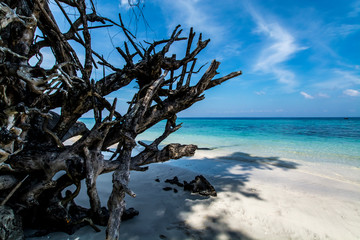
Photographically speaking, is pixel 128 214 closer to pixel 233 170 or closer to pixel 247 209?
pixel 247 209

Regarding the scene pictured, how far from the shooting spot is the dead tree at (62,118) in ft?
6.16

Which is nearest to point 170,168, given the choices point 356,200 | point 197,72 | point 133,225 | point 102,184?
point 102,184

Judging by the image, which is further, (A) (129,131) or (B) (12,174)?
(A) (129,131)

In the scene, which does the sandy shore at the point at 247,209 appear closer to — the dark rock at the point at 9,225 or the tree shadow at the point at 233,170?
the tree shadow at the point at 233,170

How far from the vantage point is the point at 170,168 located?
6633mm

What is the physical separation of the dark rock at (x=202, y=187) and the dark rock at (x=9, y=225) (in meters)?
3.09

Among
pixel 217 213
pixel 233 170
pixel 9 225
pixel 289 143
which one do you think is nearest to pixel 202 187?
pixel 217 213

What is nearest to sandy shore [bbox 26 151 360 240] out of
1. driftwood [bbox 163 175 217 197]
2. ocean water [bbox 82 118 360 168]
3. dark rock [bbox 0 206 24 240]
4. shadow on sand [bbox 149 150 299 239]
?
shadow on sand [bbox 149 150 299 239]

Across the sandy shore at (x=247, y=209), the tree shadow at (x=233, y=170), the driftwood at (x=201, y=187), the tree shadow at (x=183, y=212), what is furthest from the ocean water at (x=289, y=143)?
the driftwood at (x=201, y=187)

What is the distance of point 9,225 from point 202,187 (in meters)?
3.35

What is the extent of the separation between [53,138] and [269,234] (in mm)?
3536

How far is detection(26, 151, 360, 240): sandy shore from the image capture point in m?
2.80

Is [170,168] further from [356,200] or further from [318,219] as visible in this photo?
[356,200]

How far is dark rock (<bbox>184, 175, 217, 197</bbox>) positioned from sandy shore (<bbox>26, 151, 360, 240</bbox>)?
0.14 meters
